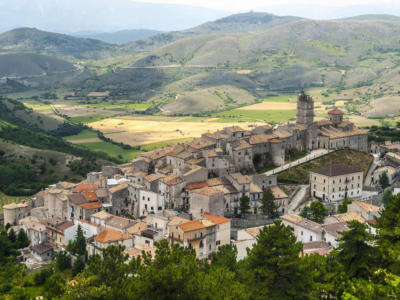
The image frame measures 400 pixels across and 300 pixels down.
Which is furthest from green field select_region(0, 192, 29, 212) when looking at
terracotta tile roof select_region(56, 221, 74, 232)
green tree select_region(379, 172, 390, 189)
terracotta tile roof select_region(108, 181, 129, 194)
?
green tree select_region(379, 172, 390, 189)

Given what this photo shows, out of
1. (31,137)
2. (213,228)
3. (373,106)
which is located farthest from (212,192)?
(373,106)

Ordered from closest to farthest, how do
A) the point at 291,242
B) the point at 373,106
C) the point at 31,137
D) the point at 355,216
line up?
the point at 291,242 → the point at 355,216 → the point at 31,137 → the point at 373,106

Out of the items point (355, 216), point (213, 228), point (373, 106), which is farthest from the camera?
point (373, 106)

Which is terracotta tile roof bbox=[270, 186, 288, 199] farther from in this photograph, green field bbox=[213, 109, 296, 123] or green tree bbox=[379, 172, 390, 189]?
green field bbox=[213, 109, 296, 123]

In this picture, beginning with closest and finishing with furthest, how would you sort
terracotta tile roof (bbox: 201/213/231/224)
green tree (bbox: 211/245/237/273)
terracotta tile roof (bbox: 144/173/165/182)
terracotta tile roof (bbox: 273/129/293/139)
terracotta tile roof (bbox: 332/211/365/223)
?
1. green tree (bbox: 211/245/237/273)
2. terracotta tile roof (bbox: 201/213/231/224)
3. terracotta tile roof (bbox: 332/211/365/223)
4. terracotta tile roof (bbox: 144/173/165/182)
5. terracotta tile roof (bbox: 273/129/293/139)

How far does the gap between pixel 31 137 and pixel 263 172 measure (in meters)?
95.1

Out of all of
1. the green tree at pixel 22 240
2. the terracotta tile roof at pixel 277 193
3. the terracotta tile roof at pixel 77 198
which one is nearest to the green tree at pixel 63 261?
Answer: the terracotta tile roof at pixel 77 198

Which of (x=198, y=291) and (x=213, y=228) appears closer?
(x=198, y=291)

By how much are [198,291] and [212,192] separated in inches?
1260

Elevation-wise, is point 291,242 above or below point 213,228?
above

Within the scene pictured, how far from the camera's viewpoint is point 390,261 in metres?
32.6

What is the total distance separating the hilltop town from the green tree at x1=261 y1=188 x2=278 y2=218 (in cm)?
22

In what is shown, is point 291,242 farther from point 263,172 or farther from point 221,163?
point 263,172

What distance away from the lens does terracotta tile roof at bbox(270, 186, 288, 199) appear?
227ft
